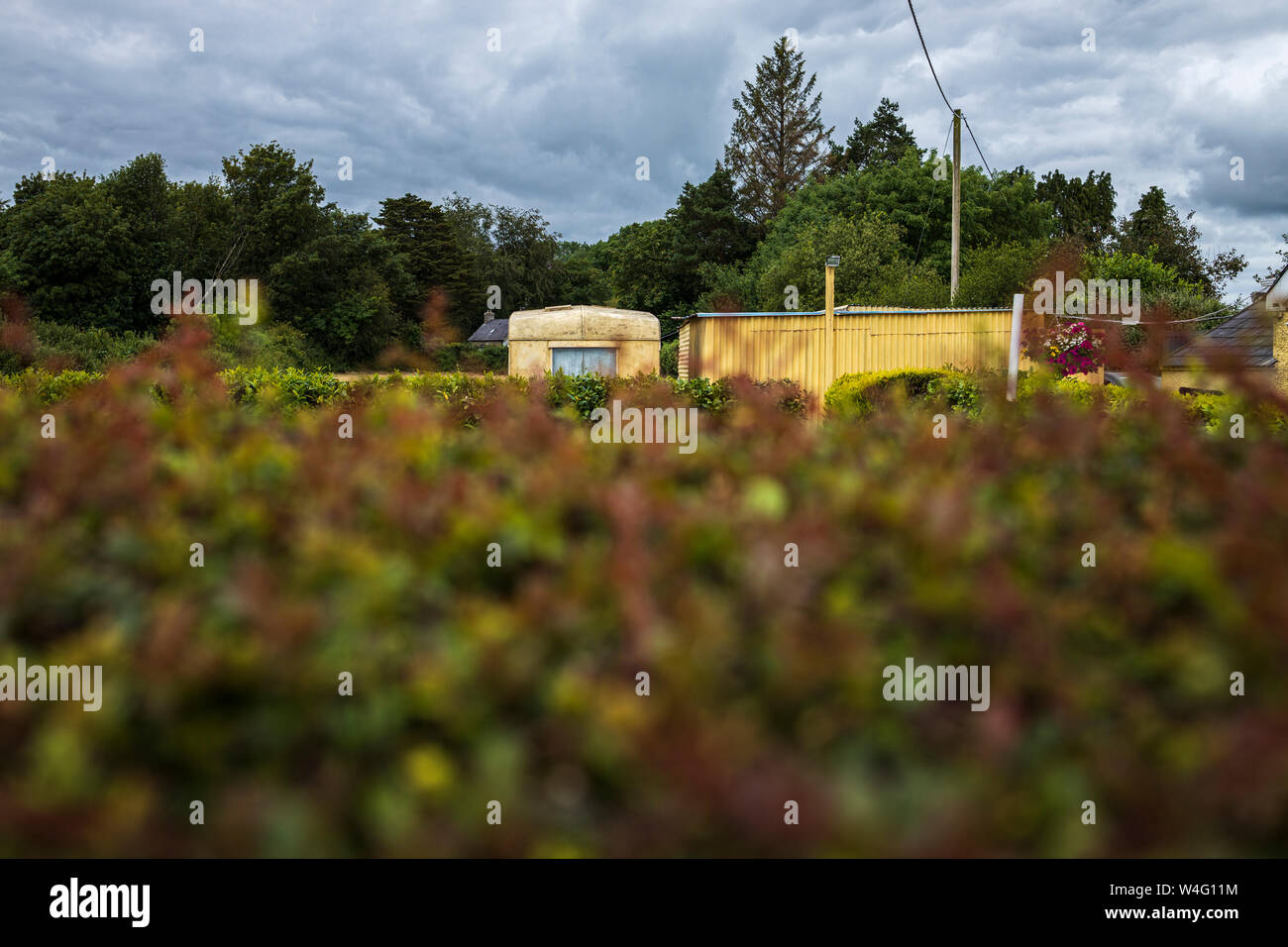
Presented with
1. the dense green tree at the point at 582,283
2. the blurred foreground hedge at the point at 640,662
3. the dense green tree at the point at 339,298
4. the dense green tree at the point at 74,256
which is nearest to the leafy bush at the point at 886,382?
the blurred foreground hedge at the point at 640,662

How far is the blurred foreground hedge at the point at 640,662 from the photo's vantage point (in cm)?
97

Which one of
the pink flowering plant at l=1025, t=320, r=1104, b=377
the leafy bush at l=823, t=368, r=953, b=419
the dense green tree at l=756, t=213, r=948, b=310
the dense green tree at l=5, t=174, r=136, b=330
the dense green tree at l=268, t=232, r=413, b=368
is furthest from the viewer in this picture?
the dense green tree at l=268, t=232, r=413, b=368

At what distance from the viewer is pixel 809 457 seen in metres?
2.01

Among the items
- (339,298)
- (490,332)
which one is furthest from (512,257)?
(339,298)

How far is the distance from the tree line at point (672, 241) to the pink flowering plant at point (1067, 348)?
484 inches

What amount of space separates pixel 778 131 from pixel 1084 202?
79.5 feet

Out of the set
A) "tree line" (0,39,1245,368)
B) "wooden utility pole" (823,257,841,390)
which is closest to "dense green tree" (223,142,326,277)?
"tree line" (0,39,1245,368)

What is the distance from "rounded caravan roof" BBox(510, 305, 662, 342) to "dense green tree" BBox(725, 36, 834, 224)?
3165 cm

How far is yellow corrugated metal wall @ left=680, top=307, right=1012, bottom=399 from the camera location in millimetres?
18094

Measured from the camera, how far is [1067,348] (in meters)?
14.8

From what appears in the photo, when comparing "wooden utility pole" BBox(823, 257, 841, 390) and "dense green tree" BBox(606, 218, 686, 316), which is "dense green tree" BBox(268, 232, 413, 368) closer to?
"dense green tree" BBox(606, 218, 686, 316)
